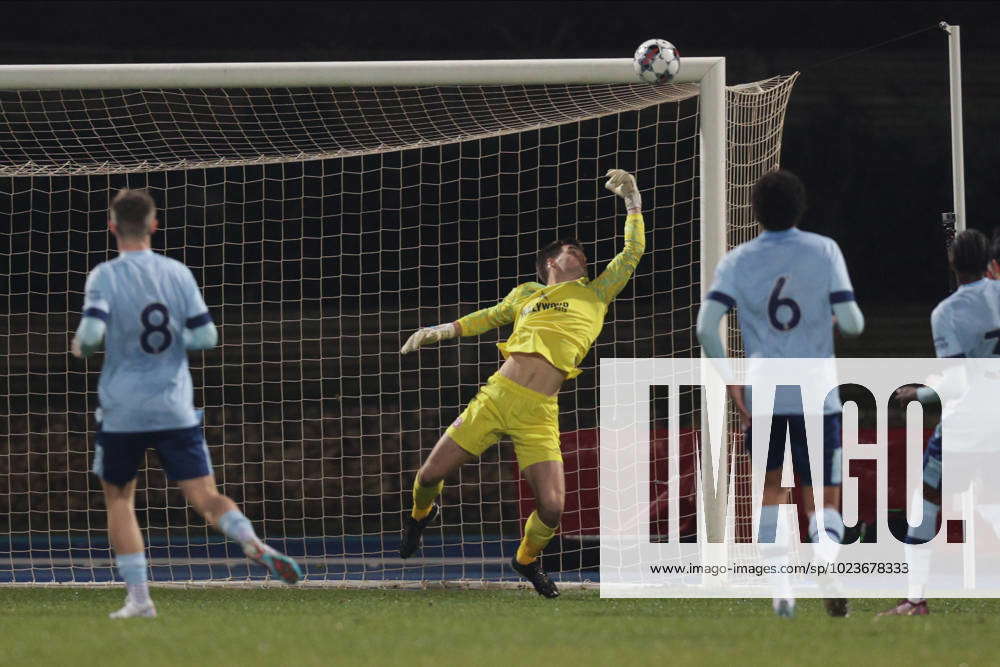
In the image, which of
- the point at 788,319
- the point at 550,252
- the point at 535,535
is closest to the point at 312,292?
the point at 550,252

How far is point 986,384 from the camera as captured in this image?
19.0 feet

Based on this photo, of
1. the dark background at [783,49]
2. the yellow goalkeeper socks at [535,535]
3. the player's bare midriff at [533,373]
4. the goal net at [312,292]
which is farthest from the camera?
the dark background at [783,49]

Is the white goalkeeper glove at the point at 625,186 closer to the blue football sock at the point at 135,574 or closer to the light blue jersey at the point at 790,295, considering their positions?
the light blue jersey at the point at 790,295

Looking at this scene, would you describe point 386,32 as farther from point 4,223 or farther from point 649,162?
point 4,223

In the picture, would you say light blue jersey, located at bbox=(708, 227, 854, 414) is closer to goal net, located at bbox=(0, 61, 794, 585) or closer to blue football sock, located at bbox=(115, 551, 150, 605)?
blue football sock, located at bbox=(115, 551, 150, 605)

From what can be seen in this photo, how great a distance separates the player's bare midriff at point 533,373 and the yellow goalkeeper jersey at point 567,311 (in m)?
0.03

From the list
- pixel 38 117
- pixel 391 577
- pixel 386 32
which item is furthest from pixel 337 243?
pixel 391 577

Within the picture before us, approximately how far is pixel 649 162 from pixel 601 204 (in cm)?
86

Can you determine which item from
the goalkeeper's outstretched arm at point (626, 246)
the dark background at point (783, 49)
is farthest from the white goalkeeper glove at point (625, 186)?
the dark background at point (783, 49)

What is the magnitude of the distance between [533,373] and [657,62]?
1789 millimetres

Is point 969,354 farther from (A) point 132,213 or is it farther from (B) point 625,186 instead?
(A) point 132,213

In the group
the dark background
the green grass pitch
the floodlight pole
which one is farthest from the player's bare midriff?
the dark background

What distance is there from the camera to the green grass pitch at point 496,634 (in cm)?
419

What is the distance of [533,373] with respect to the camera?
6.96 metres
